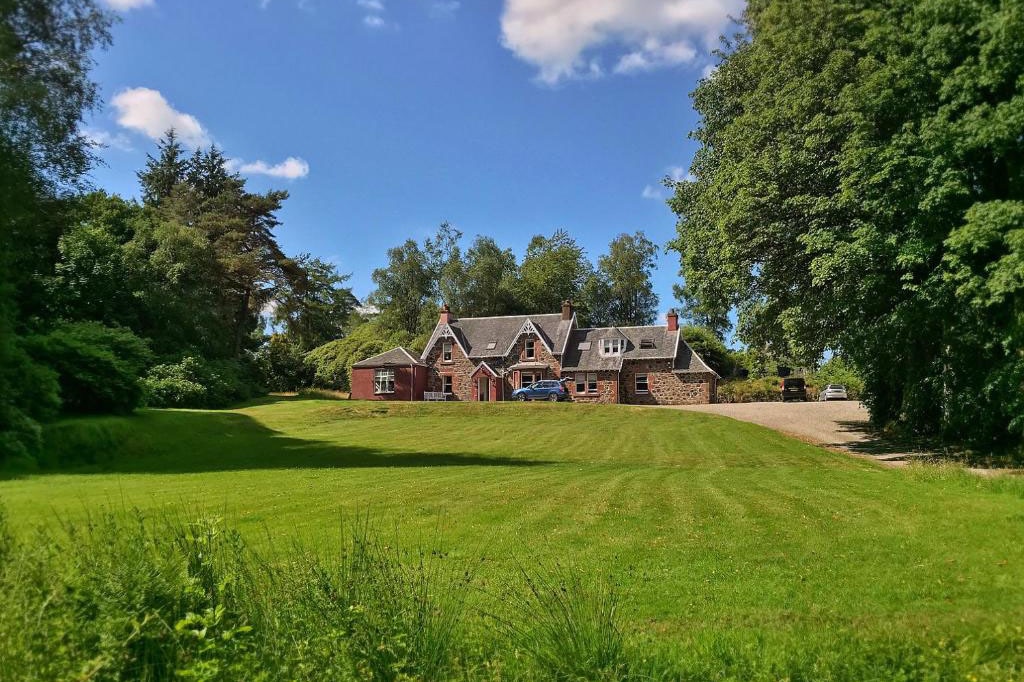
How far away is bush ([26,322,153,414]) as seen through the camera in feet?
71.4

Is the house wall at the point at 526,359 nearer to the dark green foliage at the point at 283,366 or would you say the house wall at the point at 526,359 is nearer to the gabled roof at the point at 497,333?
the gabled roof at the point at 497,333

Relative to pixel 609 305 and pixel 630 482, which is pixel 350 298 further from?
pixel 630 482

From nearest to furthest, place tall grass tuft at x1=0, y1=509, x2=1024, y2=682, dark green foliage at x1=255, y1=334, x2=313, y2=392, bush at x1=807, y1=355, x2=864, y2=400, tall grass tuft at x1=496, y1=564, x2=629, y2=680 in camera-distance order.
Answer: tall grass tuft at x1=0, y1=509, x2=1024, y2=682
tall grass tuft at x1=496, y1=564, x2=629, y2=680
bush at x1=807, y1=355, x2=864, y2=400
dark green foliage at x1=255, y1=334, x2=313, y2=392

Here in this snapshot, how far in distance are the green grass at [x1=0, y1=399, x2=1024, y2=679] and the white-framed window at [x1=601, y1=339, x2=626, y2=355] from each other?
1053 inches

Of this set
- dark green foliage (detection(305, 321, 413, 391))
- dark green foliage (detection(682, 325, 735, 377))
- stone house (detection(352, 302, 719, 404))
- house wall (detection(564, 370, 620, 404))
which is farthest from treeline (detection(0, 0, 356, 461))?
dark green foliage (detection(682, 325, 735, 377))

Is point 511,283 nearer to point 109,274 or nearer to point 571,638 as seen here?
point 109,274

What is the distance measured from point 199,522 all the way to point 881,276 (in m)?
19.3

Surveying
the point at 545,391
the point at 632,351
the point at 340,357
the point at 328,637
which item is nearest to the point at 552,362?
the point at 545,391

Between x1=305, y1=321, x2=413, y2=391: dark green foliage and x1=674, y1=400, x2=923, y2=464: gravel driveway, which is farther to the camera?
x1=305, y1=321, x2=413, y2=391: dark green foliage

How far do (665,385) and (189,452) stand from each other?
3538cm

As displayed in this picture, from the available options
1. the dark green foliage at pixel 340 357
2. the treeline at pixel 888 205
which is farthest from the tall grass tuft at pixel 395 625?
the dark green foliage at pixel 340 357

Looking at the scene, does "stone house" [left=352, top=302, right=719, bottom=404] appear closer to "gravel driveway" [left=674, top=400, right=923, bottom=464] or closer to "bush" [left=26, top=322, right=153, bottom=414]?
"gravel driveway" [left=674, top=400, right=923, bottom=464]

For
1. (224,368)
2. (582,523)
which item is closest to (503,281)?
(224,368)

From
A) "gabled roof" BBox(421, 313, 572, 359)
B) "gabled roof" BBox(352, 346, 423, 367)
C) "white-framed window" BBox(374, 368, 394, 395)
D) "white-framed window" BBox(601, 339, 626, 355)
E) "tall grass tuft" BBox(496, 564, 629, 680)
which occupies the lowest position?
"tall grass tuft" BBox(496, 564, 629, 680)
